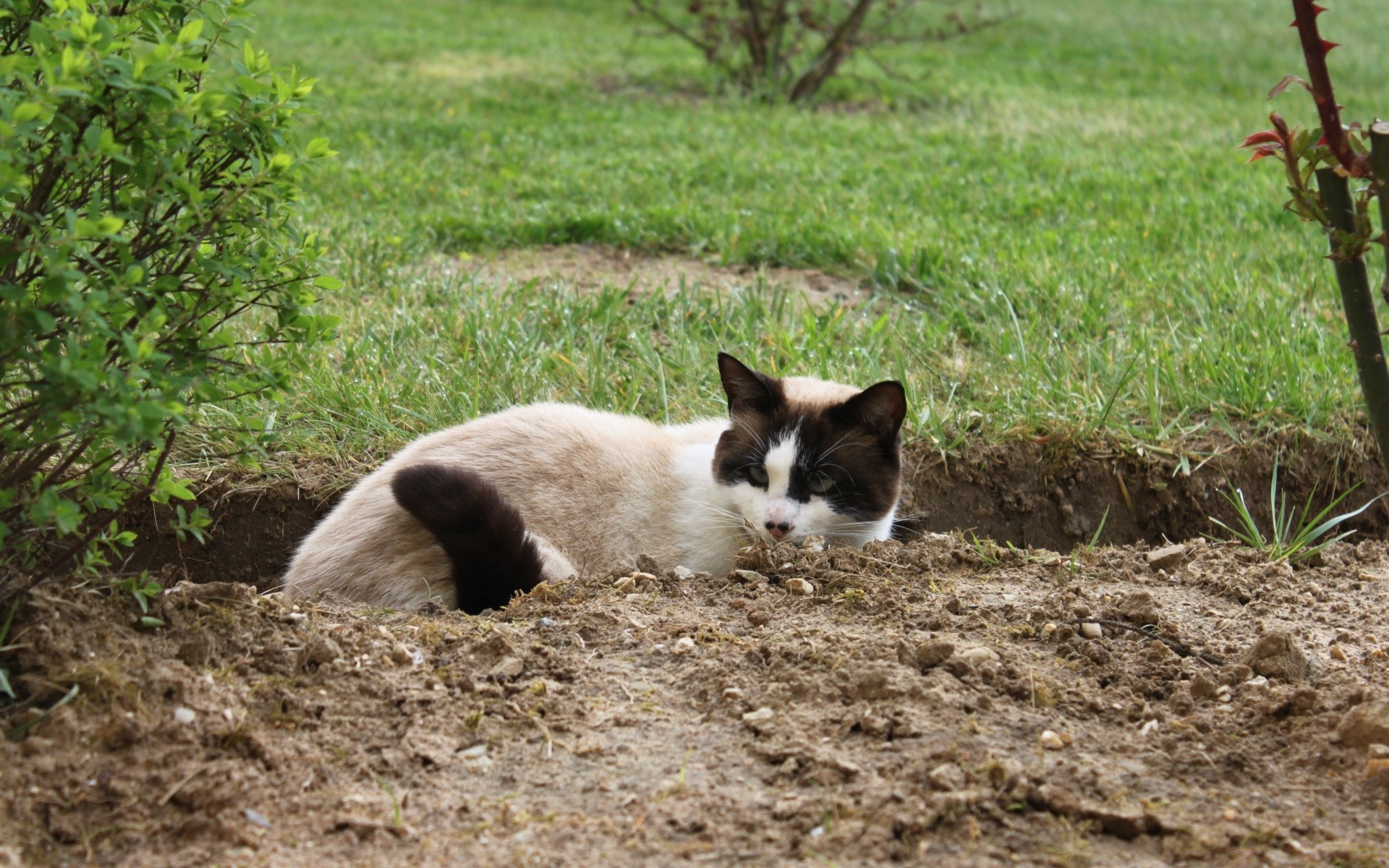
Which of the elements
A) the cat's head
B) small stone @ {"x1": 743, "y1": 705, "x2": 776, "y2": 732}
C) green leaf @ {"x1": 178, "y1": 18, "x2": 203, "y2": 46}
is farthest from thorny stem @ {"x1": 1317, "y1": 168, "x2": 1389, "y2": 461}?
green leaf @ {"x1": 178, "y1": 18, "x2": 203, "y2": 46}

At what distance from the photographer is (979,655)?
8.13 feet

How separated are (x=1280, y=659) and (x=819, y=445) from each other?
1.54m

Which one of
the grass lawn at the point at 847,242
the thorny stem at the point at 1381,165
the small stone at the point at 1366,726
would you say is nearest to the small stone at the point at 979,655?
the small stone at the point at 1366,726

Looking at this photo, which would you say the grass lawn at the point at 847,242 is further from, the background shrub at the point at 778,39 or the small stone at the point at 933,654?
the small stone at the point at 933,654

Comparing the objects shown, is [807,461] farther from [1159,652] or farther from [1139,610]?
[1159,652]

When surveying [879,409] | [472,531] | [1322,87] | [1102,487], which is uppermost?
[1322,87]

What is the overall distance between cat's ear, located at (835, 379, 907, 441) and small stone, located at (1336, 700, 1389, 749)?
5.19 feet

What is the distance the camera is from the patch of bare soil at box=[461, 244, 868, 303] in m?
5.68

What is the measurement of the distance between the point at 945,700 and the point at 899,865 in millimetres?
500

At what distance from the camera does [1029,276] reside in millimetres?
5453

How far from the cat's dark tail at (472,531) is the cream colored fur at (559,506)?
0.17m

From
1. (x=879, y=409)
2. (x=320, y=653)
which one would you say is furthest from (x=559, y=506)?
(x=320, y=653)

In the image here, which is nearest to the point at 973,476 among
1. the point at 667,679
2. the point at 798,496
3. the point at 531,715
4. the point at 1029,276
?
the point at 798,496

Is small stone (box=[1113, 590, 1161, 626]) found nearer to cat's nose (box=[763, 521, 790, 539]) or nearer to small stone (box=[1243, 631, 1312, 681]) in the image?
small stone (box=[1243, 631, 1312, 681])
